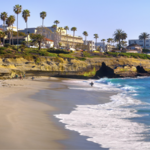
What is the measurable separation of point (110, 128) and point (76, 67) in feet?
162

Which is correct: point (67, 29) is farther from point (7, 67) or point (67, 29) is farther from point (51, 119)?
point (51, 119)

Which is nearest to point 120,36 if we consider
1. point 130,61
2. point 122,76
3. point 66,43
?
point 66,43

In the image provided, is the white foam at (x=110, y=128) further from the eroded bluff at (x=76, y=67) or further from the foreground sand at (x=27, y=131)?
the eroded bluff at (x=76, y=67)

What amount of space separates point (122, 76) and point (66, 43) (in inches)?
1973

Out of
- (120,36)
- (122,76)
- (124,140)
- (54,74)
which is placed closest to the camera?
(124,140)

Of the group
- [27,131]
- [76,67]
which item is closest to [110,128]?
[27,131]

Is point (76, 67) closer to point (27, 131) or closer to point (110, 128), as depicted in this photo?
point (110, 128)

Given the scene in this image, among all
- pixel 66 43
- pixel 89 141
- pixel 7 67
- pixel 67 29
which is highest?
pixel 67 29

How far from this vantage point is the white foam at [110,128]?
9719mm

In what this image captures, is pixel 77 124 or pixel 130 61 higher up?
pixel 130 61

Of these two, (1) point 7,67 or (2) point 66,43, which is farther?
(2) point 66,43

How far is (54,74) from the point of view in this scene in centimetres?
5819

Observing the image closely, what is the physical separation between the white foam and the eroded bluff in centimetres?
3793

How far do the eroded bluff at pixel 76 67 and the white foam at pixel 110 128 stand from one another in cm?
3793
